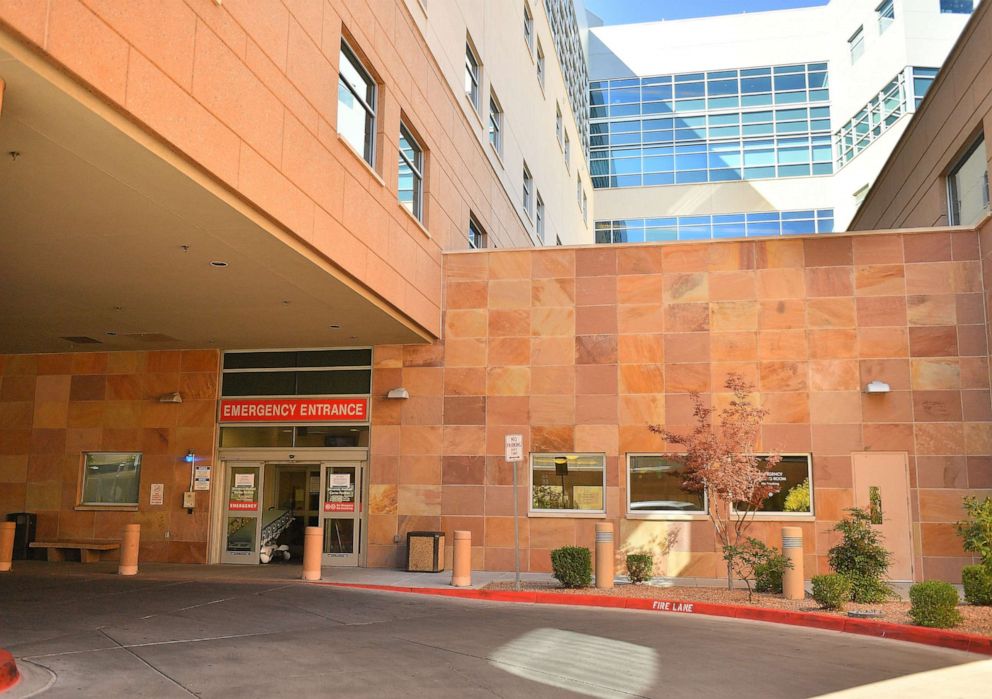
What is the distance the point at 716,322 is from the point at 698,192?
3496cm

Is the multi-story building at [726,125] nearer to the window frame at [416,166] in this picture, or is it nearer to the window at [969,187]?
the window at [969,187]

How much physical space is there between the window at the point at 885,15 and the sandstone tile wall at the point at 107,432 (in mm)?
34417

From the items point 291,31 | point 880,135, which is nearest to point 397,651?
point 291,31

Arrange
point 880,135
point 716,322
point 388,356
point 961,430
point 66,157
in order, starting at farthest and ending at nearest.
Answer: point 880,135 → point 388,356 → point 716,322 → point 961,430 → point 66,157

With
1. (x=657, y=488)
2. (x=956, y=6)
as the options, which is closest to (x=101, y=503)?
(x=657, y=488)

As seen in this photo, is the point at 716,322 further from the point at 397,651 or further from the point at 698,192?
the point at 698,192

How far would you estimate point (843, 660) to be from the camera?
10.0m

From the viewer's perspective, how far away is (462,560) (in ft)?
53.5

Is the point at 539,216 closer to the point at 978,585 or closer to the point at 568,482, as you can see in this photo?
the point at 568,482

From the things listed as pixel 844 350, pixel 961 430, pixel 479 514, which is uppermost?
pixel 844 350

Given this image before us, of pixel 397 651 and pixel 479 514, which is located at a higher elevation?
pixel 479 514

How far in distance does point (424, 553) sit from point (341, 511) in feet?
8.26

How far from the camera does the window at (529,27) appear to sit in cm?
3334

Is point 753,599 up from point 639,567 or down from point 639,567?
down
